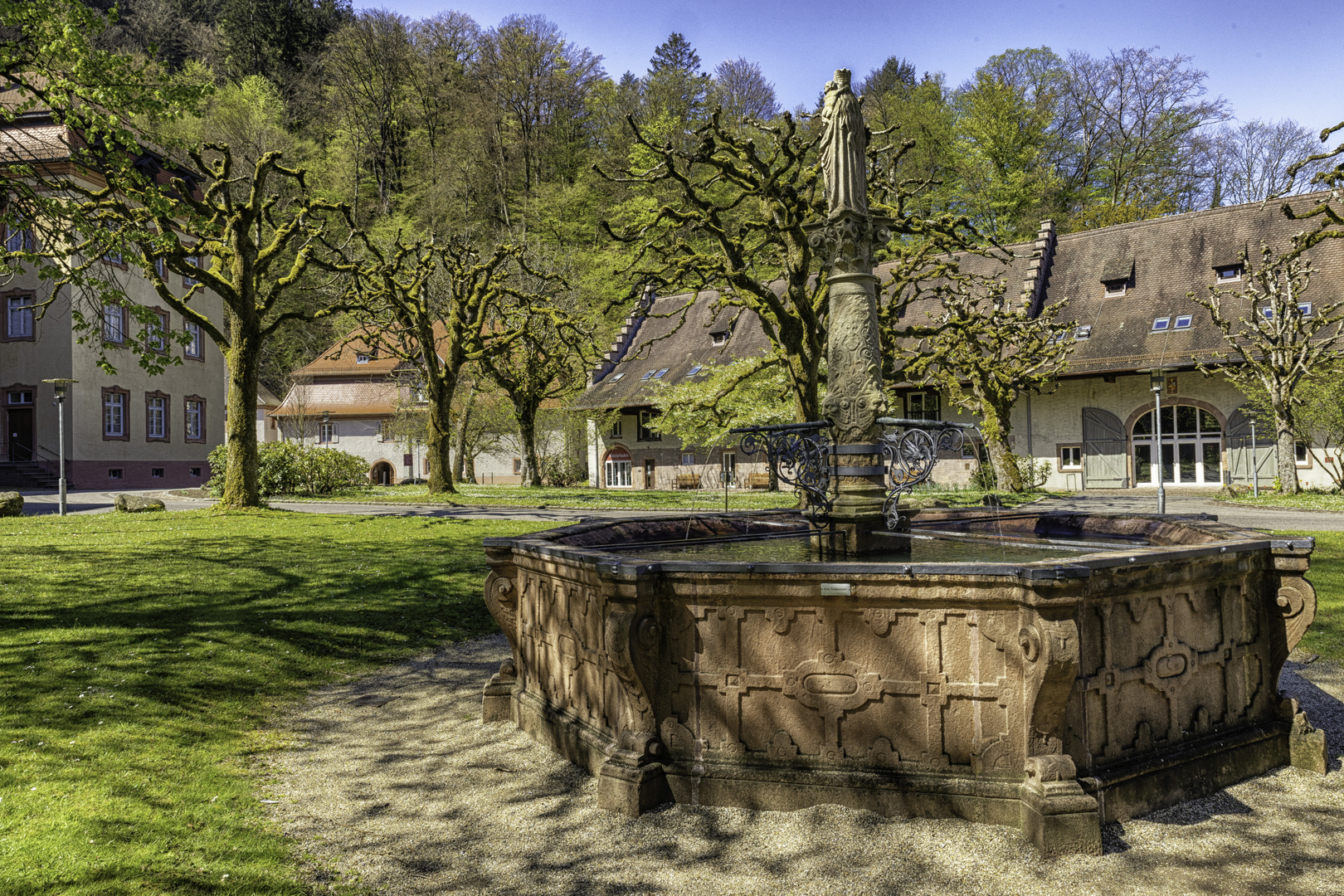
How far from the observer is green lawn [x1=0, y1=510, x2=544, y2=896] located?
4.09 meters

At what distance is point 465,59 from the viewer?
55406 mm

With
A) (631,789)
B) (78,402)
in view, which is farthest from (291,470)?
(631,789)

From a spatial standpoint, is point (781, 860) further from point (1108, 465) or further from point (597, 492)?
point (1108, 465)

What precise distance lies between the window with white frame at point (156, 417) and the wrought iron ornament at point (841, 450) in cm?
4181

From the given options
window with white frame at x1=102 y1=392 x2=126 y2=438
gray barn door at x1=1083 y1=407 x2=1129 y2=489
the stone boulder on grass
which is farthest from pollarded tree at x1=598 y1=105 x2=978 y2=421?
window with white frame at x1=102 y1=392 x2=126 y2=438

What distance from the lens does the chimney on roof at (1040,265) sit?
34.2 meters

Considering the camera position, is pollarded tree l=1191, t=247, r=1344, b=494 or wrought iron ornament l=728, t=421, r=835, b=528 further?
pollarded tree l=1191, t=247, r=1344, b=494

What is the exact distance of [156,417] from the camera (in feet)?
134

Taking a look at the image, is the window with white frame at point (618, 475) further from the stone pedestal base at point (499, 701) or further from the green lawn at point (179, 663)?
the stone pedestal base at point (499, 701)

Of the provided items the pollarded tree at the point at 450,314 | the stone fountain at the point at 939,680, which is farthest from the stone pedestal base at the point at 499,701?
the pollarded tree at the point at 450,314

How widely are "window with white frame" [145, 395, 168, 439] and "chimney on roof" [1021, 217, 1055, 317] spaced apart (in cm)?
3965

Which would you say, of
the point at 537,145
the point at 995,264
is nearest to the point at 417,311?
the point at 995,264

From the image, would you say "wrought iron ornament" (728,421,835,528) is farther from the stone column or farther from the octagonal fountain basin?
the octagonal fountain basin

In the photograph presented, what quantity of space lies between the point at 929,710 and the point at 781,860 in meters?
1.06
